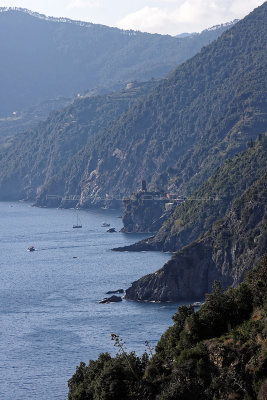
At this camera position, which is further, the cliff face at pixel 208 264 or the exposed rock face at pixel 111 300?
the exposed rock face at pixel 111 300

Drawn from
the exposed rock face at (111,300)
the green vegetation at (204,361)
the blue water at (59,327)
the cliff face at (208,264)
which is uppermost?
the green vegetation at (204,361)

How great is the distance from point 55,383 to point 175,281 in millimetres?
55399

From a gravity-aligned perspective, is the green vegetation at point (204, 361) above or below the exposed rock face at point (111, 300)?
above

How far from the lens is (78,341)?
136 meters

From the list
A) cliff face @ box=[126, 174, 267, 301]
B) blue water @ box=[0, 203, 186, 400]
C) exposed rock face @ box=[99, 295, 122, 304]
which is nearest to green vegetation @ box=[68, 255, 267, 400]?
blue water @ box=[0, 203, 186, 400]

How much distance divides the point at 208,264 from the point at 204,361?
110089mm

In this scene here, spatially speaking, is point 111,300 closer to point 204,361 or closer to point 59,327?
point 59,327

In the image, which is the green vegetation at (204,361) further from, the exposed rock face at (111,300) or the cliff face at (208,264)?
the exposed rock face at (111,300)

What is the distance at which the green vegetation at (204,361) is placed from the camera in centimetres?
5822

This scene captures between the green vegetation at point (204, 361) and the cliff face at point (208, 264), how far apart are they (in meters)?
93.6

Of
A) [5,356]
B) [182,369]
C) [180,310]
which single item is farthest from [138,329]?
[182,369]

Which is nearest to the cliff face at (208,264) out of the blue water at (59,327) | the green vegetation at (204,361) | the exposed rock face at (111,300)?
the exposed rock face at (111,300)

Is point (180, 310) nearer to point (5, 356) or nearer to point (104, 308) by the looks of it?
point (5, 356)

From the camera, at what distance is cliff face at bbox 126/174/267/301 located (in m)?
165
